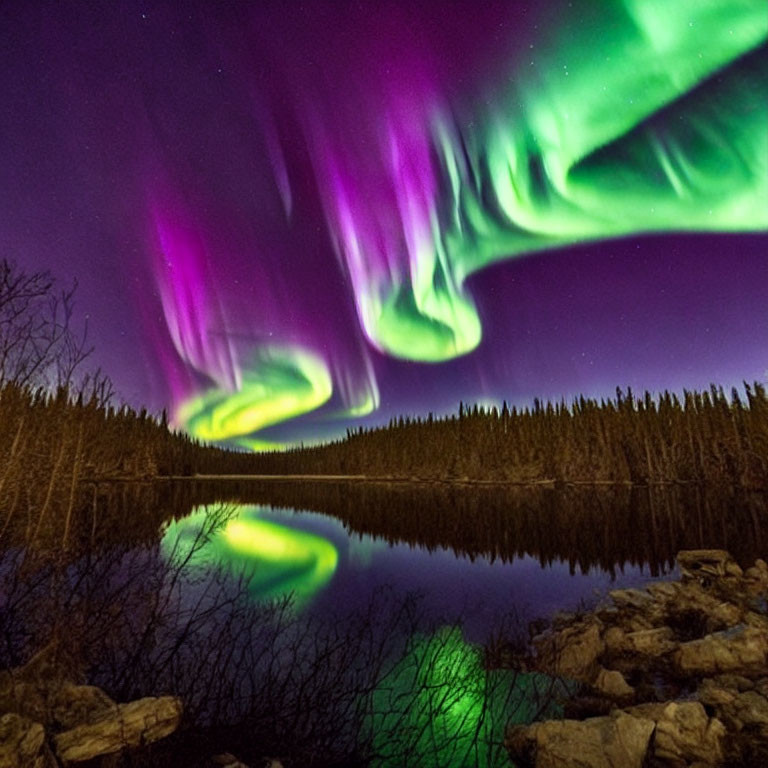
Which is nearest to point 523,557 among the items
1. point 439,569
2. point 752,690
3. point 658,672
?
point 439,569

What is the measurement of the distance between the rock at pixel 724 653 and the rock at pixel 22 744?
11.5 m

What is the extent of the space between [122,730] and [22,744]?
5.20 ft

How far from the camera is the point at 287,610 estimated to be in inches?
663

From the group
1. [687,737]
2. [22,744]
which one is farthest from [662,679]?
[22,744]

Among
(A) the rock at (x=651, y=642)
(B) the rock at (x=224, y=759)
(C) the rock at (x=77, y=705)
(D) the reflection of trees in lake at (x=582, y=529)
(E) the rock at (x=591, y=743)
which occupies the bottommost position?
(D) the reflection of trees in lake at (x=582, y=529)

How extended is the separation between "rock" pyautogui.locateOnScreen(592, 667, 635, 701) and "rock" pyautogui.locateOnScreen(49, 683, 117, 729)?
8.65 m

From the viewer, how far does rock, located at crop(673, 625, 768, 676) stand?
1043 centimetres

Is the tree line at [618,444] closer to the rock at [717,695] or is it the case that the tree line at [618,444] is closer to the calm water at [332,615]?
the calm water at [332,615]

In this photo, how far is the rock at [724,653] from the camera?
10430 mm

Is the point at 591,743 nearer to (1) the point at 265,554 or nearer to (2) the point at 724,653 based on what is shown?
(2) the point at 724,653

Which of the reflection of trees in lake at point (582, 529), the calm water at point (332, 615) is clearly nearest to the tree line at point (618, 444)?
the reflection of trees in lake at point (582, 529)

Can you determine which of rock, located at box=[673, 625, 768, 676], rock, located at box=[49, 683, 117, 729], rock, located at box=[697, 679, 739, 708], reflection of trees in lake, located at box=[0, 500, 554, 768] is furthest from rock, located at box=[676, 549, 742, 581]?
rock, located at box=[49, 683, 117, 729]

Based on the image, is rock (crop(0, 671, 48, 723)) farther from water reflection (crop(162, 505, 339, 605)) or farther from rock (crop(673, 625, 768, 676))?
rock (crop(673, 625, 768, 676))

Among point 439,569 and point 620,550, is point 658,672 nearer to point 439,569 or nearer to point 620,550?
point 439,569
